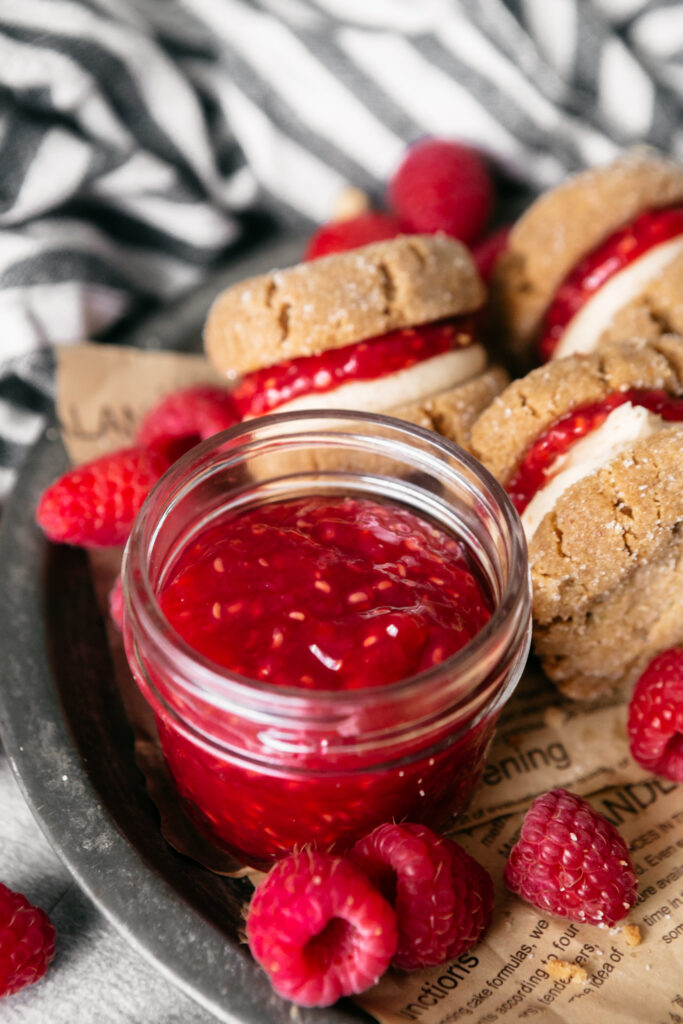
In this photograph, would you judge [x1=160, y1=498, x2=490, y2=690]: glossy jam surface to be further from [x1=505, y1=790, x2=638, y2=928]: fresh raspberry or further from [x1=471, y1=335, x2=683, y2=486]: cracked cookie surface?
[x1=505, y1=790, x2=638, y2=928]: fresh raspberry

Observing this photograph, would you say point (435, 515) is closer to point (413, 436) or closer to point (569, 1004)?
point (413, 436)

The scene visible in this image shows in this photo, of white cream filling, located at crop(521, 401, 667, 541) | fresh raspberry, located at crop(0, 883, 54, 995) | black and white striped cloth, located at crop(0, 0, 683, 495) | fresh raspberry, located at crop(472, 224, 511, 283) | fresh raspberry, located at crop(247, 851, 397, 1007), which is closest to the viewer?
fresh raspberry, located at crop(247, 851, 397, 1007)

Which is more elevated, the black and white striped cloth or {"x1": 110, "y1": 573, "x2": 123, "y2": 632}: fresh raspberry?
the black and white striped cloth

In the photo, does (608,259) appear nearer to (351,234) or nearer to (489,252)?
(489,252)

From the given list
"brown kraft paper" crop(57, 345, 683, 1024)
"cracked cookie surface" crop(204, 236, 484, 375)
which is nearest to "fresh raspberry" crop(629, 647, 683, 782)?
"brown kraft paper" crop(57, 345, 683, 1024)

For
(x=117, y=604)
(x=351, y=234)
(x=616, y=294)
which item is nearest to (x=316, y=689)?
(x=117, y=604)

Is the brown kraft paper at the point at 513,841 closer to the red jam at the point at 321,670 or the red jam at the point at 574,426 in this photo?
the red jam at the point at 321,670

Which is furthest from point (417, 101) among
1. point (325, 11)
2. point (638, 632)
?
point (638, 632)
